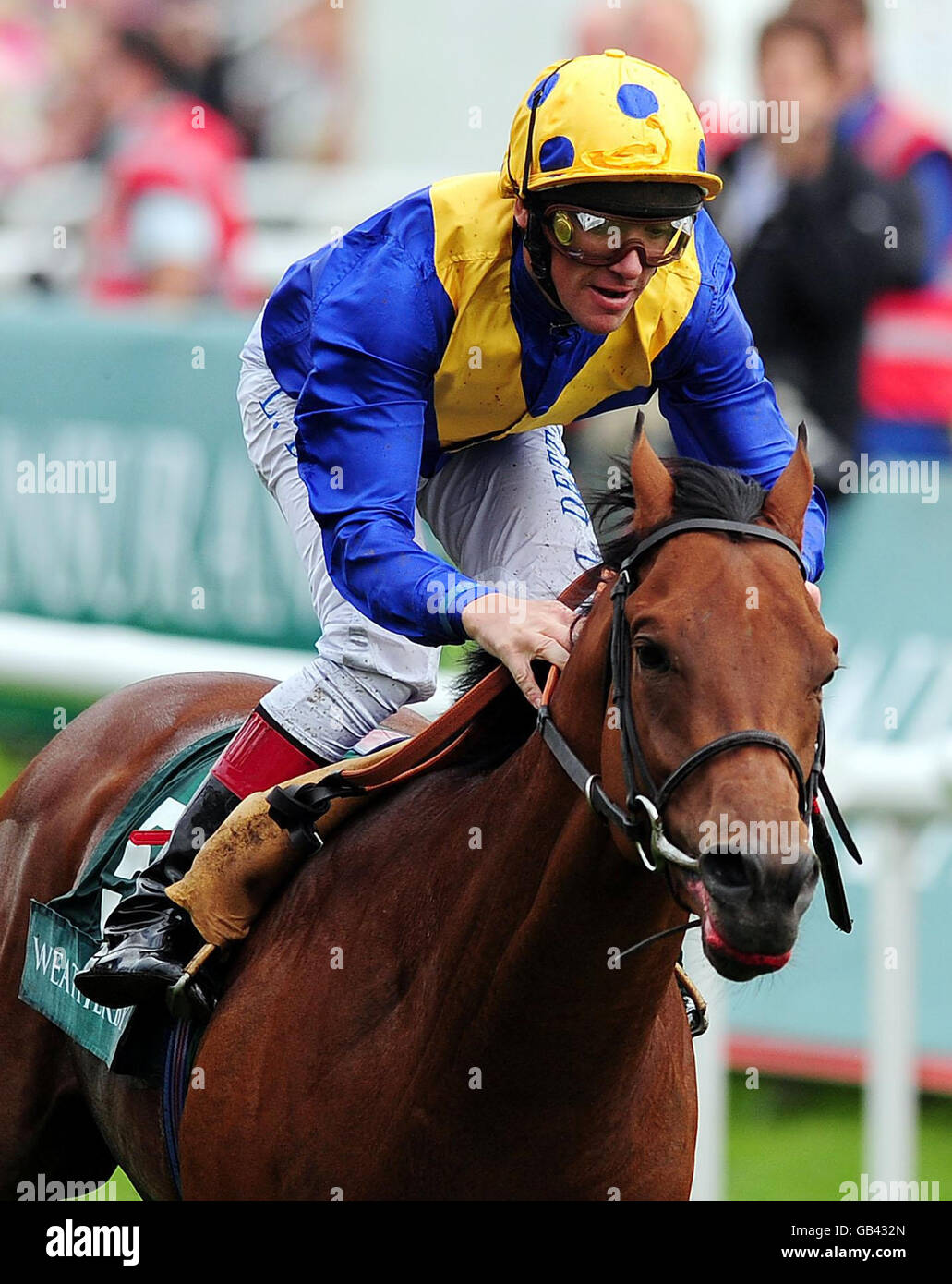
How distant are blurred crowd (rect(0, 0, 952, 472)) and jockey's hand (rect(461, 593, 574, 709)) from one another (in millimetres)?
3951

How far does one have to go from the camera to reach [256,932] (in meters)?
3.84

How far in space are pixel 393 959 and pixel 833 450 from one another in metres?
4.78

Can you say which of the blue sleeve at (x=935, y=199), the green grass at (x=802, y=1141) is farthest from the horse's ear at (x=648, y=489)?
the blue sleeve at (x=935, y=199)

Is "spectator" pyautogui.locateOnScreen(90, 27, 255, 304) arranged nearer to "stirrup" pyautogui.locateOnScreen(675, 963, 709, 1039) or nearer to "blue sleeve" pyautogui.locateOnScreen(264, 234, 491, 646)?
"blue sleeve" pyautogui.locateOnScreen(264, 234, 491, 646)

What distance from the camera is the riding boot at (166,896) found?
3896 millimetres

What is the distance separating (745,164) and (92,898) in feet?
17.5

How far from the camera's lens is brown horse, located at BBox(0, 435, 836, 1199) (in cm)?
288

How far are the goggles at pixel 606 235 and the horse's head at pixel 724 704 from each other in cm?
46

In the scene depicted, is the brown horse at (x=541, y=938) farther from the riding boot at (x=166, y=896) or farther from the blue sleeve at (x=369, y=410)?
the blue sleeve at (x=369, y=410)

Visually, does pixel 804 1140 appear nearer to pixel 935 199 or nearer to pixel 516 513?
pixel 516 513

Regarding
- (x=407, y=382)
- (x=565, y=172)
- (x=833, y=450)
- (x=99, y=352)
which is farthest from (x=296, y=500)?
(x=99, y=352)

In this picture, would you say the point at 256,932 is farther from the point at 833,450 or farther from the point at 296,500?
the point at 833,450

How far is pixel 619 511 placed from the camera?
10.9ft

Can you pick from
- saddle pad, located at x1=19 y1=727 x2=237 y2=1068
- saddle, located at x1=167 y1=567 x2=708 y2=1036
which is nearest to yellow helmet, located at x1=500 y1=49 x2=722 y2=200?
saddle, located at x1=167 y1=567 x2=708 y2=1036
